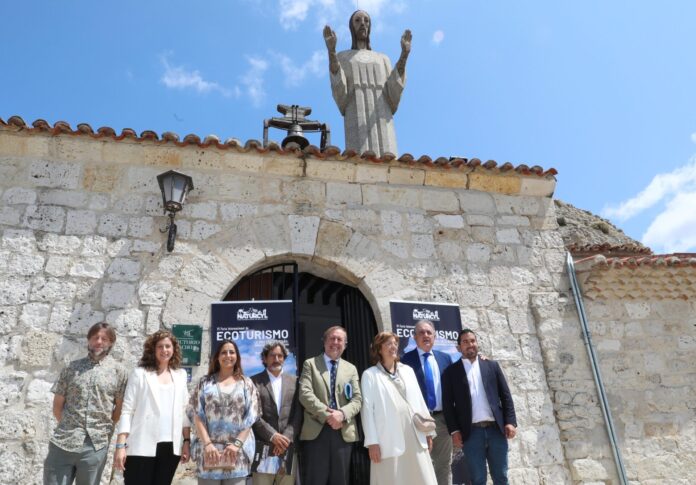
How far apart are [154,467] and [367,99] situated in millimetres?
7507

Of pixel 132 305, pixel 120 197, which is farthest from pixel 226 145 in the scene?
pixel 132 305

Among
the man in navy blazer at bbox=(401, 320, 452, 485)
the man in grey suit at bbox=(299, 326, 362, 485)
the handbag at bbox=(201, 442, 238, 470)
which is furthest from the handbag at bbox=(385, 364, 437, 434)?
the handbag at bbox=(201, 442, 238, 470)

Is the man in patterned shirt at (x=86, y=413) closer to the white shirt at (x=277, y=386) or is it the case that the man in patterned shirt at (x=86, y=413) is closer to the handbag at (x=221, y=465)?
the handbag at (x=221, y=465)

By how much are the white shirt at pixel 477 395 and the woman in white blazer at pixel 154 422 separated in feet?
7.07

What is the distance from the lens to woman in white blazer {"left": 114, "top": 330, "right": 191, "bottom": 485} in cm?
338

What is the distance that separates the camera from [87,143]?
554cm

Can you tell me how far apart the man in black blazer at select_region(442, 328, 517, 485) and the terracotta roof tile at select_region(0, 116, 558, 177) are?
2.40 meters

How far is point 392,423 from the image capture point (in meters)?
3.85

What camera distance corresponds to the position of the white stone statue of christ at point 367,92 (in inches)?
363

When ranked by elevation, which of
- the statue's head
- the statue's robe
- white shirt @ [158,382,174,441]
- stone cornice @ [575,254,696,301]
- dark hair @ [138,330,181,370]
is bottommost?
white shirt @ [158,382,174,441]

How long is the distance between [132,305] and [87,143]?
5.86 ft

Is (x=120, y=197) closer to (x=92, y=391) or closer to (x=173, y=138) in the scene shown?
(x=173, y=138)

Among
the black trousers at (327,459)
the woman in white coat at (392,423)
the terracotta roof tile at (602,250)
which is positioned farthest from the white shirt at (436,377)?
the terracotta roof tile at (602,250)

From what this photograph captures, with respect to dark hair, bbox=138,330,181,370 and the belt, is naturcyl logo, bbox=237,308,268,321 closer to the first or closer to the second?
dark hair, bbox=138,330,181,370
